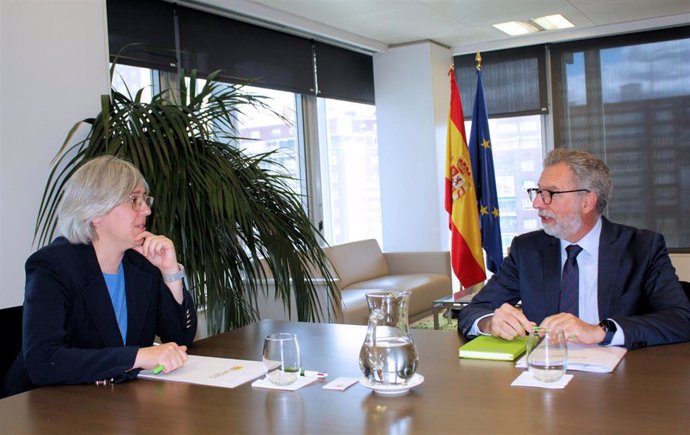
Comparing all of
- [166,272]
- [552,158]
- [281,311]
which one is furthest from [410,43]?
[166,272]

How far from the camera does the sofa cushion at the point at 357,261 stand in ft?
20.0

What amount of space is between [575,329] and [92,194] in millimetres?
1465

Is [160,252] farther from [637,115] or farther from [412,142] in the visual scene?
[637,115]

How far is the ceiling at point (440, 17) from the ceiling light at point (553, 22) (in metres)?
0.09

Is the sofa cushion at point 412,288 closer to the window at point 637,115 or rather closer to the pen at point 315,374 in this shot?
the window at point 637,115

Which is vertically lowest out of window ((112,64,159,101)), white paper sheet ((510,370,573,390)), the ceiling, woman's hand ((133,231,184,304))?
Result: white paper sheet ((510,370,573,390))

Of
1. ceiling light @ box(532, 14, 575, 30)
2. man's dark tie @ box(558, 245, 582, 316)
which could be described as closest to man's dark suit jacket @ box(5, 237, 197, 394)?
man's dark tie @ box(558, 245, 582, 316)

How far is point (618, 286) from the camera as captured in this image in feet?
7.47

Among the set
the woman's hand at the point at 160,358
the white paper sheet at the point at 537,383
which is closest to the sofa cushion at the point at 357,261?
the woman's hand at the point at 160,358

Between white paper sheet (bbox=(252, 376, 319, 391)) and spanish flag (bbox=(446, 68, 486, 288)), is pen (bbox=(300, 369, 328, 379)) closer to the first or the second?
white paper sheet (bbox=(252, 376, 319, 391))

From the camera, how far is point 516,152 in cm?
782

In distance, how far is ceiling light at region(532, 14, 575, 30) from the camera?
670 centimetres

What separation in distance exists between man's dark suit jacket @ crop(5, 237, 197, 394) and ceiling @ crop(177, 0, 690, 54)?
3337 mm

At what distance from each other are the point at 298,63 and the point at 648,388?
5.23 metres
